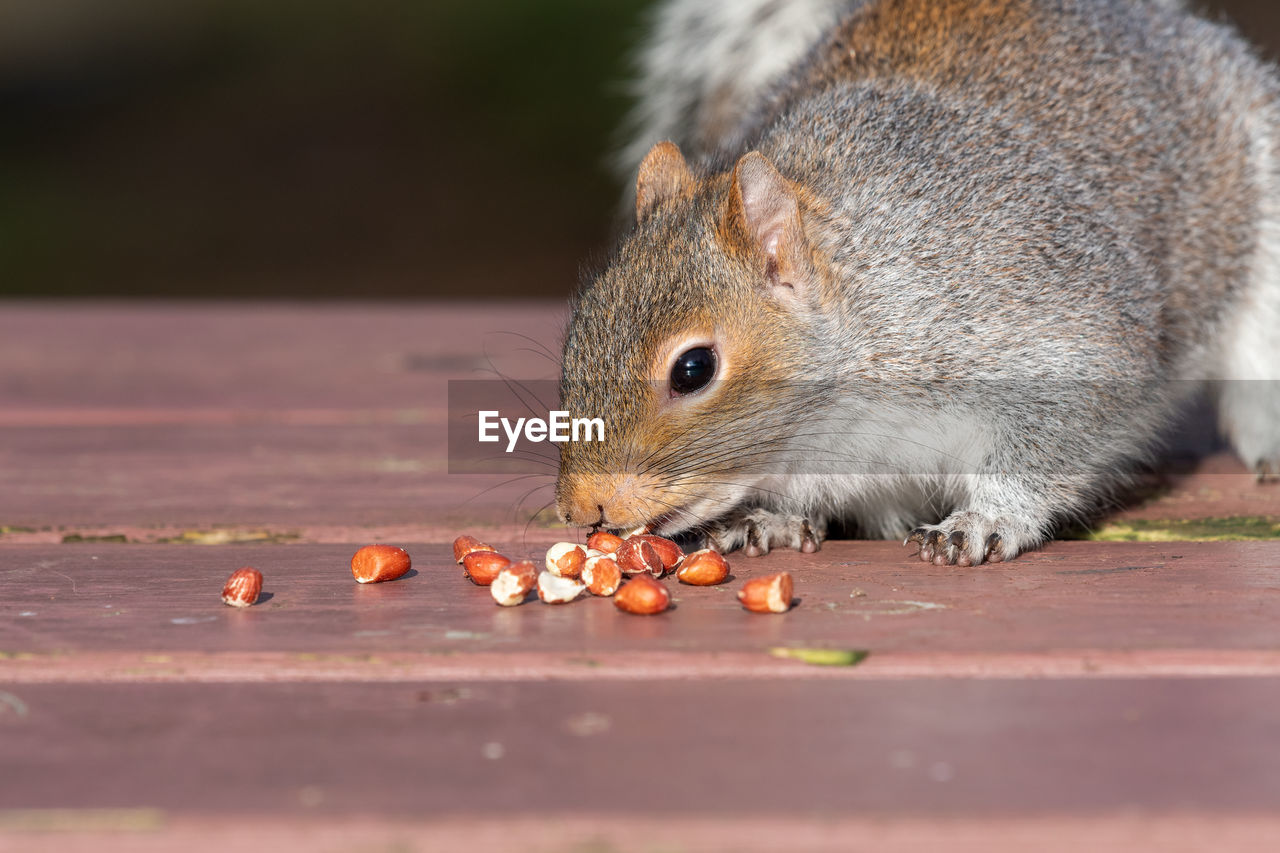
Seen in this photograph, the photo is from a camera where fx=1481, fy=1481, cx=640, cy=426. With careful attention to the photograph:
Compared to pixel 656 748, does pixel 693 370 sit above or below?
above

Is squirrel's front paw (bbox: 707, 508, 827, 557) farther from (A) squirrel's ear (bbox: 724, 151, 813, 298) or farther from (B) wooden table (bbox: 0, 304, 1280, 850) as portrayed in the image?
(A) squirrel's ear (bbox: 724, 151, 813, 298)

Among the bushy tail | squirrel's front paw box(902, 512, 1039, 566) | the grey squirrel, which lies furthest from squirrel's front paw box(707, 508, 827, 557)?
the bushy tail

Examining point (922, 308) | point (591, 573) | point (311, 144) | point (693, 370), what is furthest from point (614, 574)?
point (311, 144)

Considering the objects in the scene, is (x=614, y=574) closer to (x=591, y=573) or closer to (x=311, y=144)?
(x=591, y=573)

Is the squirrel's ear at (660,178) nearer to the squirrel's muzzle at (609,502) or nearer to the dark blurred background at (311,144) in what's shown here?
the squirrel's muzzle at (609,502)

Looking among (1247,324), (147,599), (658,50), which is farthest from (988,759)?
(658,50)

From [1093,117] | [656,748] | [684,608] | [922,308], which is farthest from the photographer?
[1093,117]
